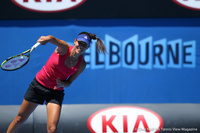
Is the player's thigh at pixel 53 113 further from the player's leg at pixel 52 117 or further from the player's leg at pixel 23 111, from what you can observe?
the player's leg at pixel 23 111

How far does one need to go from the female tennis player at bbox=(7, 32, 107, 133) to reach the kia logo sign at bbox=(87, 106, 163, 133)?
111 centimetres

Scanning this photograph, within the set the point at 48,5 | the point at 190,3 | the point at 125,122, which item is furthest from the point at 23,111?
the point at 190,3

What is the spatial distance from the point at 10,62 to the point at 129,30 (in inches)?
75.4

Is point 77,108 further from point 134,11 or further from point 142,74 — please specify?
point 134,11

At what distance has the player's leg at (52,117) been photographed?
279 cm

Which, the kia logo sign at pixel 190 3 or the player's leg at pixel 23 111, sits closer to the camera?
the player's leg at pixel 23 111

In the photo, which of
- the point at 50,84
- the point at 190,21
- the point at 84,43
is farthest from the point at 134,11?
the point at 50,84

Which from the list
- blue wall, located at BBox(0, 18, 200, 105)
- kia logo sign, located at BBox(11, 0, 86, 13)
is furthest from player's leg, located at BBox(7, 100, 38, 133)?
kia logo sign, located at BBox(11, 0, 86, 13)

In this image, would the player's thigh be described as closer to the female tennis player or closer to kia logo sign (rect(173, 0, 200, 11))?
the female tennis player

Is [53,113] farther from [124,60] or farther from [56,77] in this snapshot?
[124,60]

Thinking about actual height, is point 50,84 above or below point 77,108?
above

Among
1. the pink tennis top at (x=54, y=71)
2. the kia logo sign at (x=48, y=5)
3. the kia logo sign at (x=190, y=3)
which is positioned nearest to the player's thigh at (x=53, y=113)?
the pink tennis top at (x=54, y=71)

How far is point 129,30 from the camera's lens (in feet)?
13.3

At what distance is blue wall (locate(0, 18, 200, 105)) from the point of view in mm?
4043
